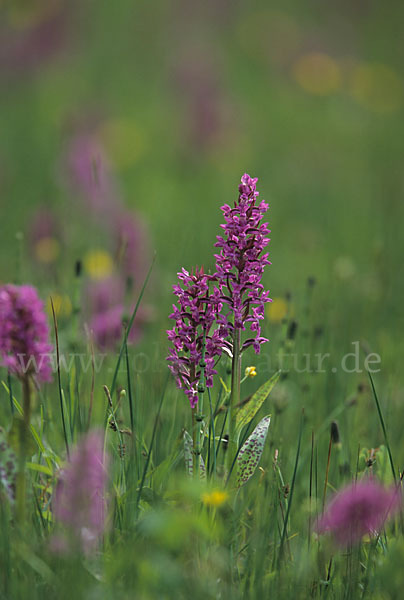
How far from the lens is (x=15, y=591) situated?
40.9 inches

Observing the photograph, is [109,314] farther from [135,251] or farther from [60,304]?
[135,251]

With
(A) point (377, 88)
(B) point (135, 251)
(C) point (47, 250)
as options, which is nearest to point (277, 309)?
(B) point (135, 251)

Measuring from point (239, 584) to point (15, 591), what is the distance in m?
0.35

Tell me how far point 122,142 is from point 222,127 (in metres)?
0.81

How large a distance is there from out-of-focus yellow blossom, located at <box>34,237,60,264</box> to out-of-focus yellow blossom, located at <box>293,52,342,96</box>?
4.29 metres

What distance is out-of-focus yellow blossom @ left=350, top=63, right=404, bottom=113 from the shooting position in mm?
6691

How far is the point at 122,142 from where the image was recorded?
5.61m

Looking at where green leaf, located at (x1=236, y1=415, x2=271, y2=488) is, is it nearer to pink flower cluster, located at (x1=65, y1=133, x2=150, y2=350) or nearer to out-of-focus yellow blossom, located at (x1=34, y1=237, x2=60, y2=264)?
pink flower cluster, located at (x1=65, y1=133, x2=150, y2=350)

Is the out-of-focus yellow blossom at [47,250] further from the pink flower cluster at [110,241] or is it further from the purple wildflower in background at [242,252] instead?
the purple wildflower in background at [242,252]

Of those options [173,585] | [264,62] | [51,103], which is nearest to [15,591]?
[173,585]

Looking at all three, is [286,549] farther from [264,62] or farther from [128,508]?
[264,62]

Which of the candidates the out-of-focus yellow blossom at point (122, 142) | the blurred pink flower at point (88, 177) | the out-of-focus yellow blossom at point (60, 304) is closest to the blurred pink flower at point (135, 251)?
the out-of-focus yellow blossom at point (60, 304)

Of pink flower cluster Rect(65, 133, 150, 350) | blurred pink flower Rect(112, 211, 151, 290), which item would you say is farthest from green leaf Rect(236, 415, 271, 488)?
blurred pink flower Rect(112, 211, 151, 290)

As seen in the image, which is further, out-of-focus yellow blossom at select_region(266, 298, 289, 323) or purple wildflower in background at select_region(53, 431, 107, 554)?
out-of-focus yellow blossom at select_region(266, 298, 289, 323)
